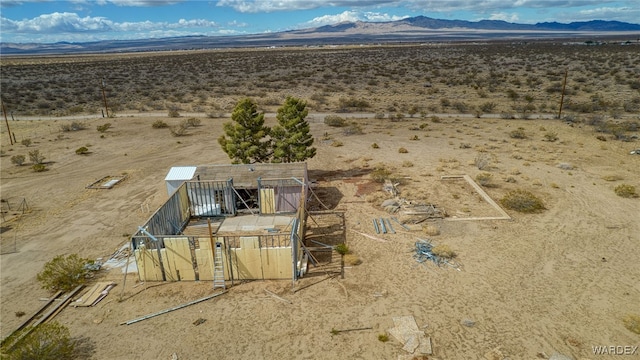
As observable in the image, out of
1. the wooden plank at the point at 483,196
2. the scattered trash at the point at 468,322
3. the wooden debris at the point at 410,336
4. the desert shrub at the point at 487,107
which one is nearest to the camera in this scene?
the wooden debris at the point at 410,336

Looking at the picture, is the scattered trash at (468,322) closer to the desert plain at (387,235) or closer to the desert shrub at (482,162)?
the desert plain at (387,235)

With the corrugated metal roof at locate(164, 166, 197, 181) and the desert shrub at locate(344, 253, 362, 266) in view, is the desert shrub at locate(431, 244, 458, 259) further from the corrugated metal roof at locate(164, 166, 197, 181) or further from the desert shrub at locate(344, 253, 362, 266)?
the corrugated metal roof at locate(164, 166, 197, 181)

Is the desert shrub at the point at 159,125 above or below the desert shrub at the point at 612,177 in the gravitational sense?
above

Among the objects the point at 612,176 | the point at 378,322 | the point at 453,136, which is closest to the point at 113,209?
the point at 378,322

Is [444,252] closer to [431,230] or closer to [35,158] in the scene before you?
[431,230]

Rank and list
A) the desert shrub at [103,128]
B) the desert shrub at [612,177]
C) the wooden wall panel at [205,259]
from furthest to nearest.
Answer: the desert shrub at [103,128] < the desert shrub at [612,177] < the wooden wall panel at [205,259]

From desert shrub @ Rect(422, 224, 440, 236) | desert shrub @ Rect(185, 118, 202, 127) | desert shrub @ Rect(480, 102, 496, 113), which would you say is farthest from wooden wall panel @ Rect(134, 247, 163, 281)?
desert shrub @ Rect(480, 102, 496, 113)

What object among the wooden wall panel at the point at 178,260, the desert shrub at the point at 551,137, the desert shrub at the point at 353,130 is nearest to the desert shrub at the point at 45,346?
the wooden wall panel at the point at 178,260
